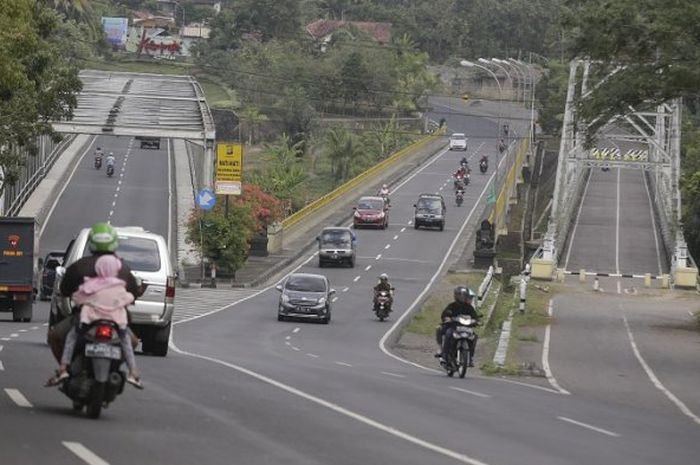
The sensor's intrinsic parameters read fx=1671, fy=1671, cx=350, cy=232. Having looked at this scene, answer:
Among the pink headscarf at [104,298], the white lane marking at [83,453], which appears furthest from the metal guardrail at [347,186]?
the white lane marking at [83,453]

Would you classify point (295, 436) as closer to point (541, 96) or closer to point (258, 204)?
point (258, 204)

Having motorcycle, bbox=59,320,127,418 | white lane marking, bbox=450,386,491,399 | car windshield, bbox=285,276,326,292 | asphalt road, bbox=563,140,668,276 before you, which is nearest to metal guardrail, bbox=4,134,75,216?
car windshield, bbox=285,276,326,292

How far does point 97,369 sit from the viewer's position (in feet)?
44.8

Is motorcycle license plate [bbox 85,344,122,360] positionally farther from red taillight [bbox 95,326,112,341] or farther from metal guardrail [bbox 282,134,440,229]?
metal guardrail [bbox 282,134,440,229]

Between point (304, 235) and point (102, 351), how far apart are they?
233 feet

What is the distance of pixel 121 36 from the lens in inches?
7313

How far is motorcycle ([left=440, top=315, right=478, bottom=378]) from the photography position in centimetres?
2588

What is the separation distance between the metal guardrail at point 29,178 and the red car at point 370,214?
1572cm

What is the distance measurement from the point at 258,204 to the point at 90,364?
60.9m

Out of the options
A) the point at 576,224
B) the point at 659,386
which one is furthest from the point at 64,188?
the point at 659,386

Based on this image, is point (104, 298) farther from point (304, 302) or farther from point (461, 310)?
point (304, 302)

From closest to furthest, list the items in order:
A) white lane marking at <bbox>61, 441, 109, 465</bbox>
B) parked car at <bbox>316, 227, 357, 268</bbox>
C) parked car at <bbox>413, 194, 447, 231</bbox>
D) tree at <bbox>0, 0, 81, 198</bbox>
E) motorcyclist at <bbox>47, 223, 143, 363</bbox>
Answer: white lane marking at <bbox>61, 441, 109, 465</bbox>
motorcyclist at <bbox>47, 223, 143, 363</bbox>
tree at <bbox>0, 0, 81, 198</bbox>
parked car at <bbox>316, 227, 357, 268</bbox>
parked car at <bbox>413, 194, 447, 231</bbox>

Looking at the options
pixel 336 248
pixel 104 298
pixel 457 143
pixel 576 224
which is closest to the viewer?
pixel 104 298

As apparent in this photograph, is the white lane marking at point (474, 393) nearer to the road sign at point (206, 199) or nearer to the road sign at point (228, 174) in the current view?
the road sign at point (206, 199)
